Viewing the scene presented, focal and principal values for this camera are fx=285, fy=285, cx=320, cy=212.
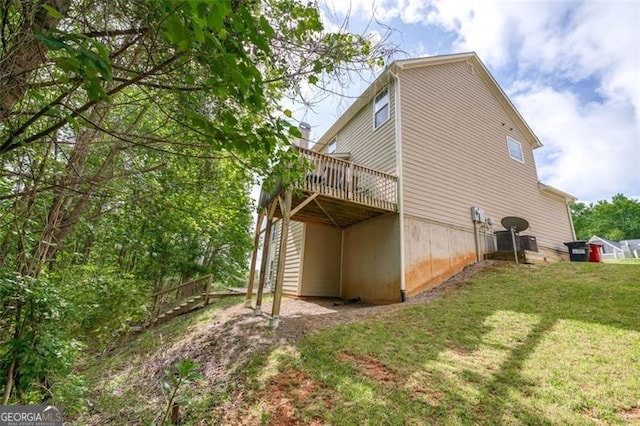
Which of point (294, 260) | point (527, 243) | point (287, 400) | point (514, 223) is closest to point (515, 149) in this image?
point (514, 223)

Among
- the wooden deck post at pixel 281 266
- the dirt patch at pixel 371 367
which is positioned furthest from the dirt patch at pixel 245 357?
the wooden deck post at pixel 281 266

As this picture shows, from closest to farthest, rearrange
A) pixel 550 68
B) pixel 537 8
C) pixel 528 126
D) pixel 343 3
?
pixel 343 3
pixel 537 8
pixel 550 68
pixel 528 126

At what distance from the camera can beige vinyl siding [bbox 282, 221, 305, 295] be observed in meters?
10.7

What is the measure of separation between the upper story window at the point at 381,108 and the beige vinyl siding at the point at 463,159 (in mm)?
610

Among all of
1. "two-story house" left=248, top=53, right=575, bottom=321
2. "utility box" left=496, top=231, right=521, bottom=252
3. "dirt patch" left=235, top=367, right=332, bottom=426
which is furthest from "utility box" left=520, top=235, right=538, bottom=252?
"dirt patch" left=235, top=367, right=332, bottom=426

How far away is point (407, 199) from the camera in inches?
334

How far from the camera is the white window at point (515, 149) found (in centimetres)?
1210

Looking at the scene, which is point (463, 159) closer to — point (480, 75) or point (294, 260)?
point (480, 75)

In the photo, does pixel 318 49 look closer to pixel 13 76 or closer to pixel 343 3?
pixel 343 3

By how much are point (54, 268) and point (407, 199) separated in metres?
8.23

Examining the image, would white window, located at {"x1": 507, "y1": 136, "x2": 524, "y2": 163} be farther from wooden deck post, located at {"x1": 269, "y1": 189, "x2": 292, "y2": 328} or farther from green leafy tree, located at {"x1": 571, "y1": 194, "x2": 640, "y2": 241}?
green leafy tree, located at {"x1": 571, "y1": 194, "x2": 640, "y2": 241}

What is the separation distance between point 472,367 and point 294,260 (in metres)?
8.07

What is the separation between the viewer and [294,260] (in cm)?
1123

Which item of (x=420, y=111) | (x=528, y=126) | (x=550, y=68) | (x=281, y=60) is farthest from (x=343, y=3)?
(x=528, y=126)
